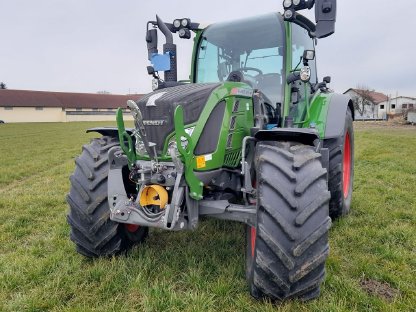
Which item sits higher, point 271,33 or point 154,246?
point 271,33

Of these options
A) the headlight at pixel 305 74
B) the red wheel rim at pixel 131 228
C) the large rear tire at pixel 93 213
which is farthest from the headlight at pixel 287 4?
the red wheel rim at pixel 131 228

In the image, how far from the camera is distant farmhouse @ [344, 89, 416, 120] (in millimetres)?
60037

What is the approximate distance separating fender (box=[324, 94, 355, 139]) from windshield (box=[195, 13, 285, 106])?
0.75 metres

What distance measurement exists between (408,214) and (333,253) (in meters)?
1.78

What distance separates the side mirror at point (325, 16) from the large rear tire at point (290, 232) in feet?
3.93

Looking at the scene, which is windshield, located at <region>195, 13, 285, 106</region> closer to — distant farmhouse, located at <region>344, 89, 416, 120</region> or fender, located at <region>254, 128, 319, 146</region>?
fender, located at <region>254, 128, 319, 146</region>

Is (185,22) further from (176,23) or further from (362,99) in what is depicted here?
(362,99)

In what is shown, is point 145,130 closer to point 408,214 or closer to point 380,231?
point 380,231

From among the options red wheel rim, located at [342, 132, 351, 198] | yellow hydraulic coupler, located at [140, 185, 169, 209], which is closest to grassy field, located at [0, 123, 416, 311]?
red wheel rim, located at [342, 132, 351, 198]

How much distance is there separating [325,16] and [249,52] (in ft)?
3.34

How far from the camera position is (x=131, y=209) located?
2875 millimetres

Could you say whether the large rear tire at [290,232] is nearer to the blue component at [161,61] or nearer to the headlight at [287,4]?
the headlight at [287,4]

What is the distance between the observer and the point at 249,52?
12.8 ft

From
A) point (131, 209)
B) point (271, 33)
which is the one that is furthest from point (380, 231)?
point (131, 209)
